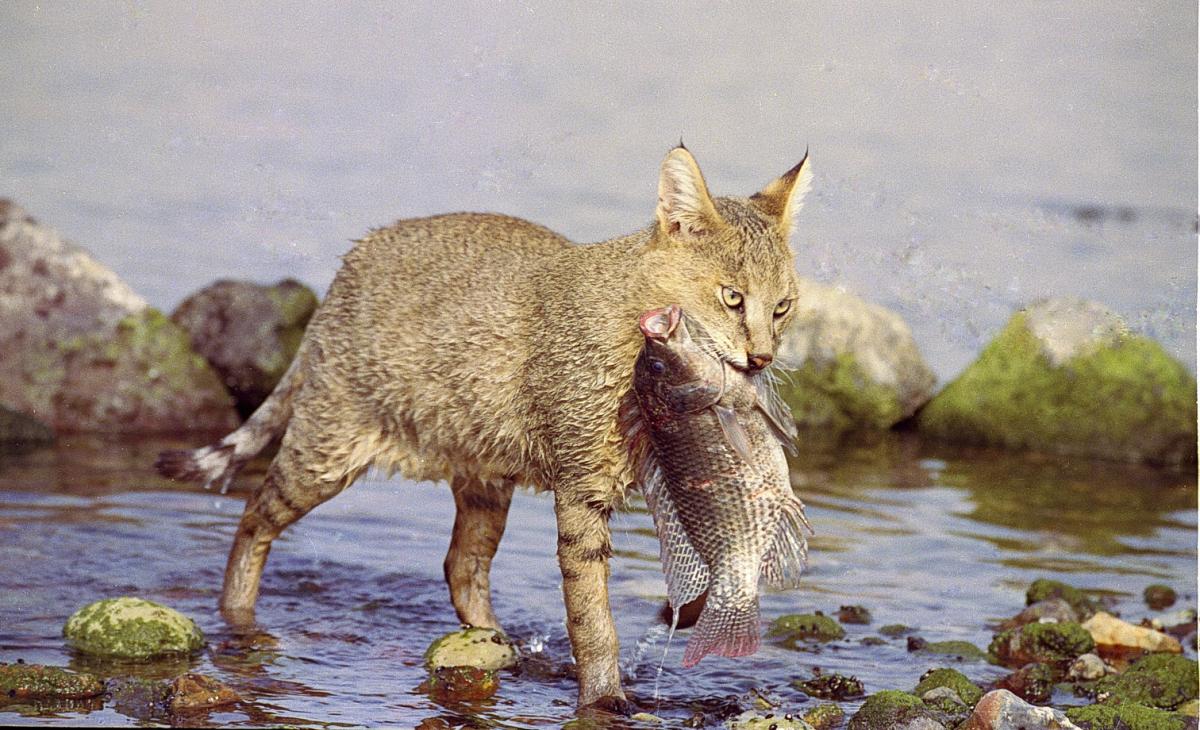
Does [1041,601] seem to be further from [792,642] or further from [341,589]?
[341,589]

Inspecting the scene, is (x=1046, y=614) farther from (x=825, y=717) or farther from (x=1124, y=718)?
(x=825, y=717)

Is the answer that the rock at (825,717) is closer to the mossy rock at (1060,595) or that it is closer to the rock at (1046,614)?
the rock at (1046,614)

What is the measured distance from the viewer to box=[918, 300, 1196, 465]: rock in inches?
602

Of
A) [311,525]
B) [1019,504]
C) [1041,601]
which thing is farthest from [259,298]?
[1041,601]

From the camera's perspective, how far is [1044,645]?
8281 mm

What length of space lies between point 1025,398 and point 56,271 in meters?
9.75

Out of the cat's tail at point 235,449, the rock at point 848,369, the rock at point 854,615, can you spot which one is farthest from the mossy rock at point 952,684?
the rock at point 848,369

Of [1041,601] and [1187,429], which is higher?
[1187,429]

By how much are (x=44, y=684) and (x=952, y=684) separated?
13.4ft

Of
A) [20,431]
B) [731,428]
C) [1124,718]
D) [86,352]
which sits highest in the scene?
[86,352]

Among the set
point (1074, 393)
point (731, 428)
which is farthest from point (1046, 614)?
point (1074, 393)

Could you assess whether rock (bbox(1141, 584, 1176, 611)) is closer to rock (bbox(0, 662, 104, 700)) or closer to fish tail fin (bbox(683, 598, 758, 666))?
fish tail fin (bbox(683, 598, 758, 666))

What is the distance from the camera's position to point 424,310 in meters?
7.58

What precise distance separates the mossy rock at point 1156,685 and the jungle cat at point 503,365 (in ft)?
8.62
